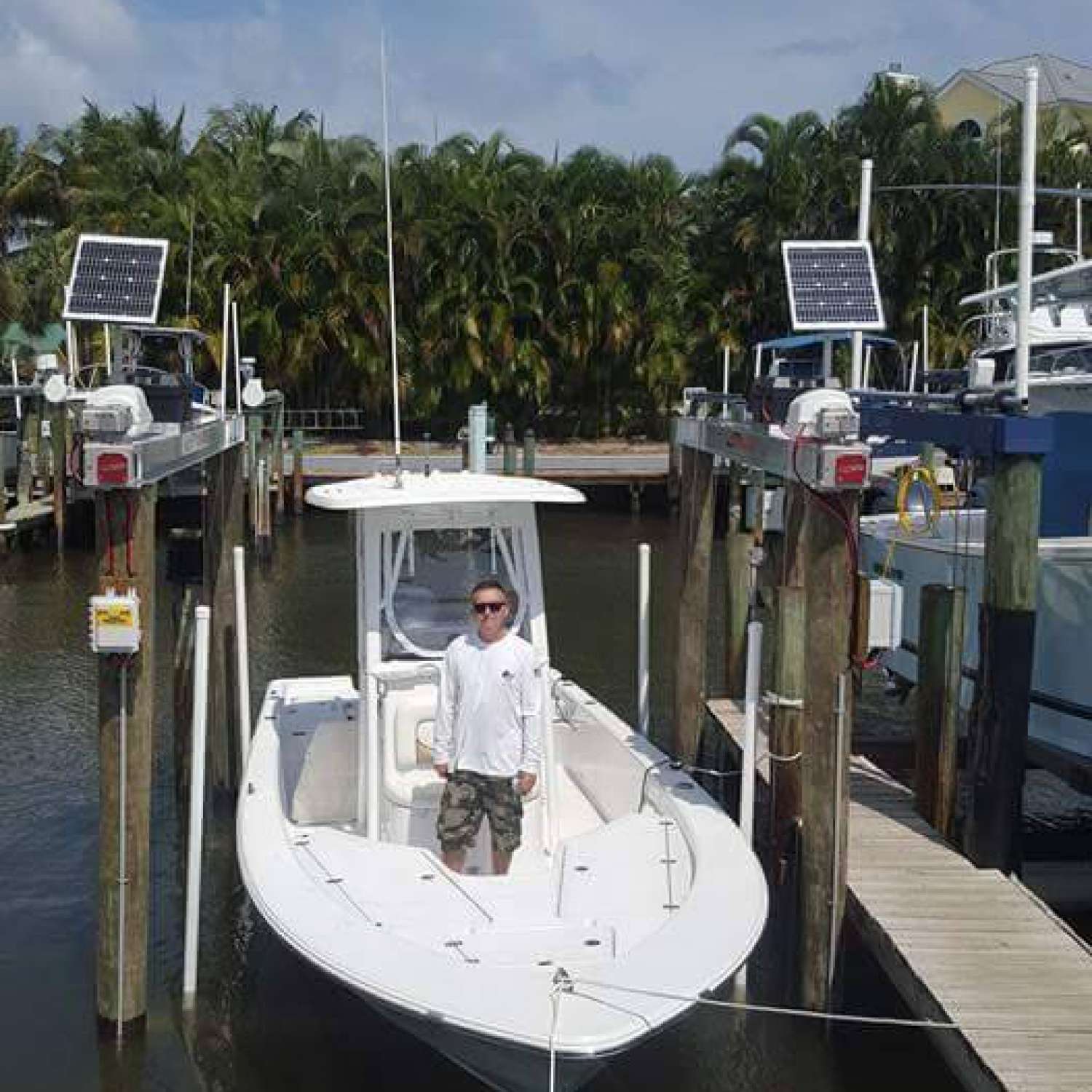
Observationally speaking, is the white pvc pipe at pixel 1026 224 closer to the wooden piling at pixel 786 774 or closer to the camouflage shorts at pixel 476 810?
the wooden piling at pixel 786 774

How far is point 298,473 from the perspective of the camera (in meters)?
30.0

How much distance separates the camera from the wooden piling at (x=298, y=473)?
98.4ft

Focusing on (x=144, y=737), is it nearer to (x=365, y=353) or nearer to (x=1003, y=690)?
(x=1003, y=690)

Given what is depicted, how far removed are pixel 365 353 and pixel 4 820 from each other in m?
27.2

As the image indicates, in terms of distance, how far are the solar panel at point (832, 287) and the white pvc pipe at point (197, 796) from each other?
4.63m

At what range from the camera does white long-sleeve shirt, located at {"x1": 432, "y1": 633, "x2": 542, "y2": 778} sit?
283 inches

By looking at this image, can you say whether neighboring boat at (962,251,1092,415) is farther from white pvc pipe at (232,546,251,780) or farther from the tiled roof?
the tiled roof

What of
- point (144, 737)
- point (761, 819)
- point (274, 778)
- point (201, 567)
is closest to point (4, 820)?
point (201, 567)

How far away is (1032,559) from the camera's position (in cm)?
813

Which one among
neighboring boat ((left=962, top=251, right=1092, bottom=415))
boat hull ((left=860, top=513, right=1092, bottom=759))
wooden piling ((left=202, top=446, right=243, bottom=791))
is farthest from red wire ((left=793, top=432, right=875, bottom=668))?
neighboring boat ((left=962, top=251, right=1092, bottom=415))

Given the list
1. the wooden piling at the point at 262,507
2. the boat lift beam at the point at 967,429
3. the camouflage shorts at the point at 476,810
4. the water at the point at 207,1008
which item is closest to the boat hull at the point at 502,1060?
the water at the point at 207,1008

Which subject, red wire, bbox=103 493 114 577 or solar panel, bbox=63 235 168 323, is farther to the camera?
solar panel, bbox=63 235 168 323

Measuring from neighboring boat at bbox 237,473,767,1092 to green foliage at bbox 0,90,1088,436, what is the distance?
94.6 feet

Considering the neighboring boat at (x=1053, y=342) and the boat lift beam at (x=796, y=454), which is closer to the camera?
the boat lift beam at (x=796, y=454)
